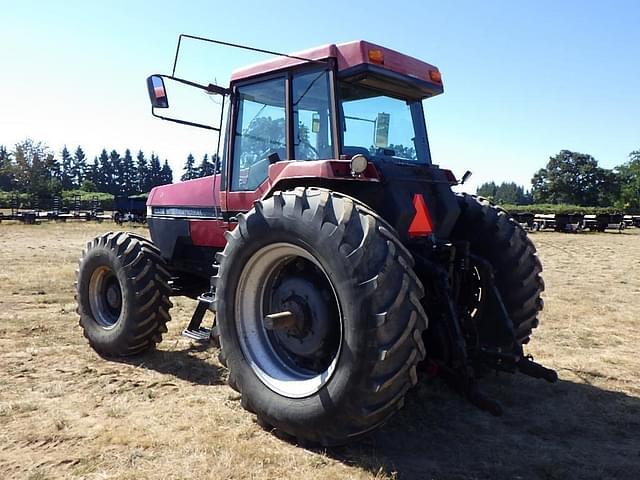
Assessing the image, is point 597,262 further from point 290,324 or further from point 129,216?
point 129,216

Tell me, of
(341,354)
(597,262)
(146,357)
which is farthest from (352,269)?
(597,262)

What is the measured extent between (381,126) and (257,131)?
1152 millimetres

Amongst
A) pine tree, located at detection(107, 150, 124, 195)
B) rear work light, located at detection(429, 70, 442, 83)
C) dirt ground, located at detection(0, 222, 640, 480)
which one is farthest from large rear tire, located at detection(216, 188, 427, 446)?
pine tree, located at detection(107, 150, 124, 195)

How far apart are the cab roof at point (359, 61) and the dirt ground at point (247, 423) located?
264cm

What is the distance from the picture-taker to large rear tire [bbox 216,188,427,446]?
3121 mm

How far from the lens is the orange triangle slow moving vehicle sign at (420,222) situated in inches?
155

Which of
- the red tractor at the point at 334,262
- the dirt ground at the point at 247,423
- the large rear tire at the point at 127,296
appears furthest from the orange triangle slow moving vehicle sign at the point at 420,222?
the large rear tire at the point at 127,296

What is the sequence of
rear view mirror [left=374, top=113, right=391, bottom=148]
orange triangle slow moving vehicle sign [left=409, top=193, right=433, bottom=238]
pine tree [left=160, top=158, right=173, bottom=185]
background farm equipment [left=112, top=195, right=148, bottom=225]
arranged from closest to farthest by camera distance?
1. orange triangle slow moving vehicle sign [left=409, top=193, right=433, bottom=238]
2. rear view mirror [left=374, top=113, right=391, bottom=148]
3. background farm equipment [left=112, top=195, right=148, bottom=225]
4. pine tree [left=160, top=158, right=173, bottom=185]

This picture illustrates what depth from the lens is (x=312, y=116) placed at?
4.52 meters

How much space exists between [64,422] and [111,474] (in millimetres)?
986

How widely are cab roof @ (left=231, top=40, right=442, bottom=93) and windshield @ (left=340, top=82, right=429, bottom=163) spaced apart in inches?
9.3

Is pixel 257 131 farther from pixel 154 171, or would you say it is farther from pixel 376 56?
pixel 154 171

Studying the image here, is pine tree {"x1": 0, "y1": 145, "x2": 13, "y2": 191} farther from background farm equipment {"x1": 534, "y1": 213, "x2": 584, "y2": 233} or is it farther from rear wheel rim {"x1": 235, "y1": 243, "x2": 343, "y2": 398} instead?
rear wheel rim {"x1": 235, "y1": 243, "x2": 343, "y2": 398}

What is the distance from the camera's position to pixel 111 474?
10.2ft
